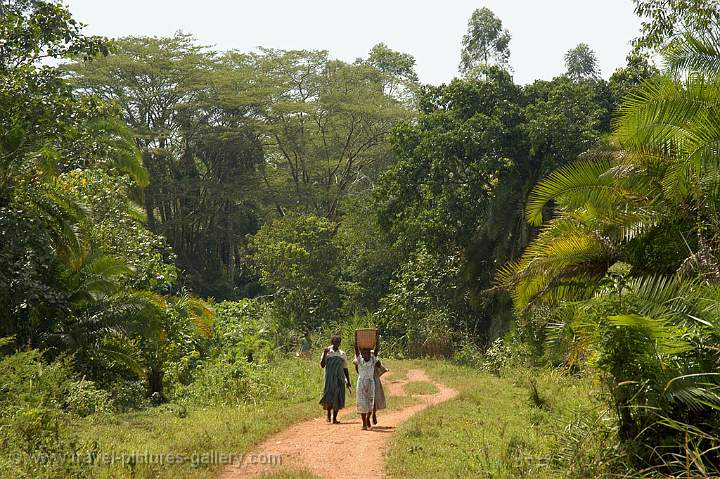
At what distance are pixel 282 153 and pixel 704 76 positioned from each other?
109ft

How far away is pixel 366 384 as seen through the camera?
1155 cm

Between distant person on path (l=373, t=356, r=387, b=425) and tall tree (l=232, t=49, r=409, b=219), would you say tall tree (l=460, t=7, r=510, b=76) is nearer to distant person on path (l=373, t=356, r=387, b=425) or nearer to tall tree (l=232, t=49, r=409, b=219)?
tall tree (l=232, t=49, r=409, b=219)

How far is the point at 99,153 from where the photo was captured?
658 inches

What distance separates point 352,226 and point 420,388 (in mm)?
16327

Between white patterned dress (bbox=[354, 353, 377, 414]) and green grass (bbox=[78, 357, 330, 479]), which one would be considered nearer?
green grass (bbox=[78, 357, 330, 479])

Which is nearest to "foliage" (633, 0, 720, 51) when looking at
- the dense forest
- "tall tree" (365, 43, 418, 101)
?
the dense forest

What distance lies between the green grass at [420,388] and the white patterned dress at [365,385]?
4615 mm

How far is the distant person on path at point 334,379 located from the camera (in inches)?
476

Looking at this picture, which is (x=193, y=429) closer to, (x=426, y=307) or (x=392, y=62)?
(x=426, y=307)

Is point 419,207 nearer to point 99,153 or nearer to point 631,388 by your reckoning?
point 99,153

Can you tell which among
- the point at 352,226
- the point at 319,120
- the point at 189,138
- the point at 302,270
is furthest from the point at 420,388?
the point at 319,120

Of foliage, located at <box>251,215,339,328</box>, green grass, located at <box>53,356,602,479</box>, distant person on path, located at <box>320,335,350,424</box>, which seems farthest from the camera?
foliage, located at <box>251,215,339,328</box>

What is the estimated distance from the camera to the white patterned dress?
37.5ft

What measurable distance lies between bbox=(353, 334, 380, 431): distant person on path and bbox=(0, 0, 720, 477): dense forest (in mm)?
2209
